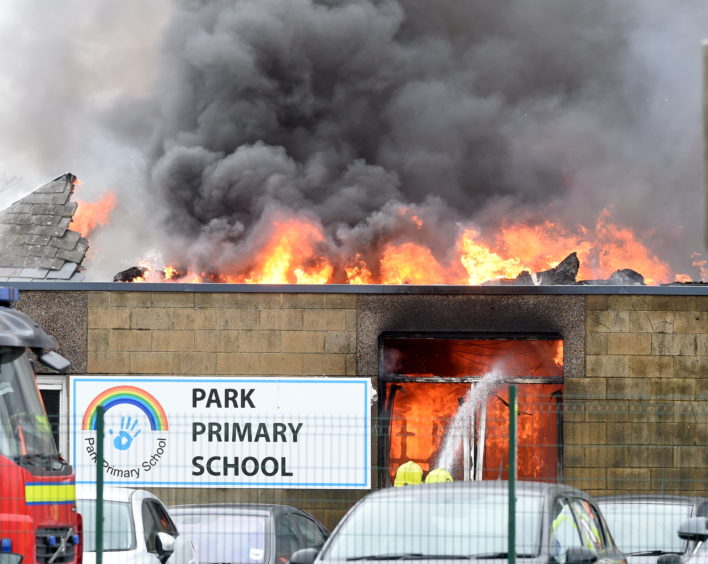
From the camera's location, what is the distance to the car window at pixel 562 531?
29.5ft

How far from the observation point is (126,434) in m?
17.0

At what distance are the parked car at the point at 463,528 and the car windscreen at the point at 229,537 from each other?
2.61m

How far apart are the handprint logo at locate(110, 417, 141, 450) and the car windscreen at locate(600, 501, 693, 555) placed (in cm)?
643

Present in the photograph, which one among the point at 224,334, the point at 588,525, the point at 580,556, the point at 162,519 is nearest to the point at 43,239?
the point at 224,334

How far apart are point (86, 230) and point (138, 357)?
30.4 ft

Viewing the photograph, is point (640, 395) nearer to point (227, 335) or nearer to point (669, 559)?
point (227, 335)

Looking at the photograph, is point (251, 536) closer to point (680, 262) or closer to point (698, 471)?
point (698, 471)

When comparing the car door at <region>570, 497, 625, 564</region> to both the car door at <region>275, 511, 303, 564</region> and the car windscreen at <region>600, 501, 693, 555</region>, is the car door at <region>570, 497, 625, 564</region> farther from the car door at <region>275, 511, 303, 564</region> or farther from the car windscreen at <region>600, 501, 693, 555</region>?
the car door at <region>275, 511, 303, 564</region>

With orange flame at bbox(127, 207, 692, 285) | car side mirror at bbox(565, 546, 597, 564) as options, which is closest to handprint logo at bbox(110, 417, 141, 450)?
orange flame at bbox(127, 207, 692, 285)

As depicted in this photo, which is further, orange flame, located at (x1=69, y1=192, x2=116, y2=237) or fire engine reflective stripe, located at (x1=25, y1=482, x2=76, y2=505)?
orange flame, located at (x1=69, y1=192, x2=116, y2=237)

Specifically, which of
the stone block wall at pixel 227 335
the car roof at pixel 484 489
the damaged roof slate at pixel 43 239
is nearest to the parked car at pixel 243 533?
the car roof at pixel 484 489

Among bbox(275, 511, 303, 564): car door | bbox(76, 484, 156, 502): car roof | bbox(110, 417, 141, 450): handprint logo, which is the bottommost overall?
bbox(275, 511, 303, 564): car door

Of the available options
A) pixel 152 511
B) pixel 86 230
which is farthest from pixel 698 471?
pixel 86 230

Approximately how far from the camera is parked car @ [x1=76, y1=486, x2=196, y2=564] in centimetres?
1111
